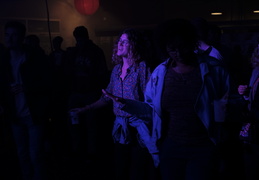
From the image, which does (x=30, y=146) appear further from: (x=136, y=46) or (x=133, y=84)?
(x=136, y=46)

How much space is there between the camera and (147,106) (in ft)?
9.77

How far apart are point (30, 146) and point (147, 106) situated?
151 centimetres

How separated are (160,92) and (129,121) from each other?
75 cm

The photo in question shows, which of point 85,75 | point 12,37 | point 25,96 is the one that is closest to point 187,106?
point 25,96

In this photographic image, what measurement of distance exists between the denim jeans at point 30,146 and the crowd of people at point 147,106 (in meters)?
0.01

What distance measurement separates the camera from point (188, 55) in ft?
8.68

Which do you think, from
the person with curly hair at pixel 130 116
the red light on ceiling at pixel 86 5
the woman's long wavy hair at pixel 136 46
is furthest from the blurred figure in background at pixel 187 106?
the red light on ceiling at pixel 86 5

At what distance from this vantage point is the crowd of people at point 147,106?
2.56m

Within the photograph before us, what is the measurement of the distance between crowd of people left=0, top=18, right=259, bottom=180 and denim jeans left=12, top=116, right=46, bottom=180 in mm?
10

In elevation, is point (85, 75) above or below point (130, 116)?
above

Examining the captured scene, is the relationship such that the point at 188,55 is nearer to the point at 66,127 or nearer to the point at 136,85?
the point at 136,85

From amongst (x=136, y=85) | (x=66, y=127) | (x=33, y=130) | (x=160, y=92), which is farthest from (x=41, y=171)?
(x=66, y=127)

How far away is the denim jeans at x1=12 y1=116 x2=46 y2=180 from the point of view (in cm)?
383

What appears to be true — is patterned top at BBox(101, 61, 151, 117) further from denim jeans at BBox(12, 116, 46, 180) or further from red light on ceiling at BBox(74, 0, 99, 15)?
red light on ceiling at BBox(74, 0, 99, 15)
